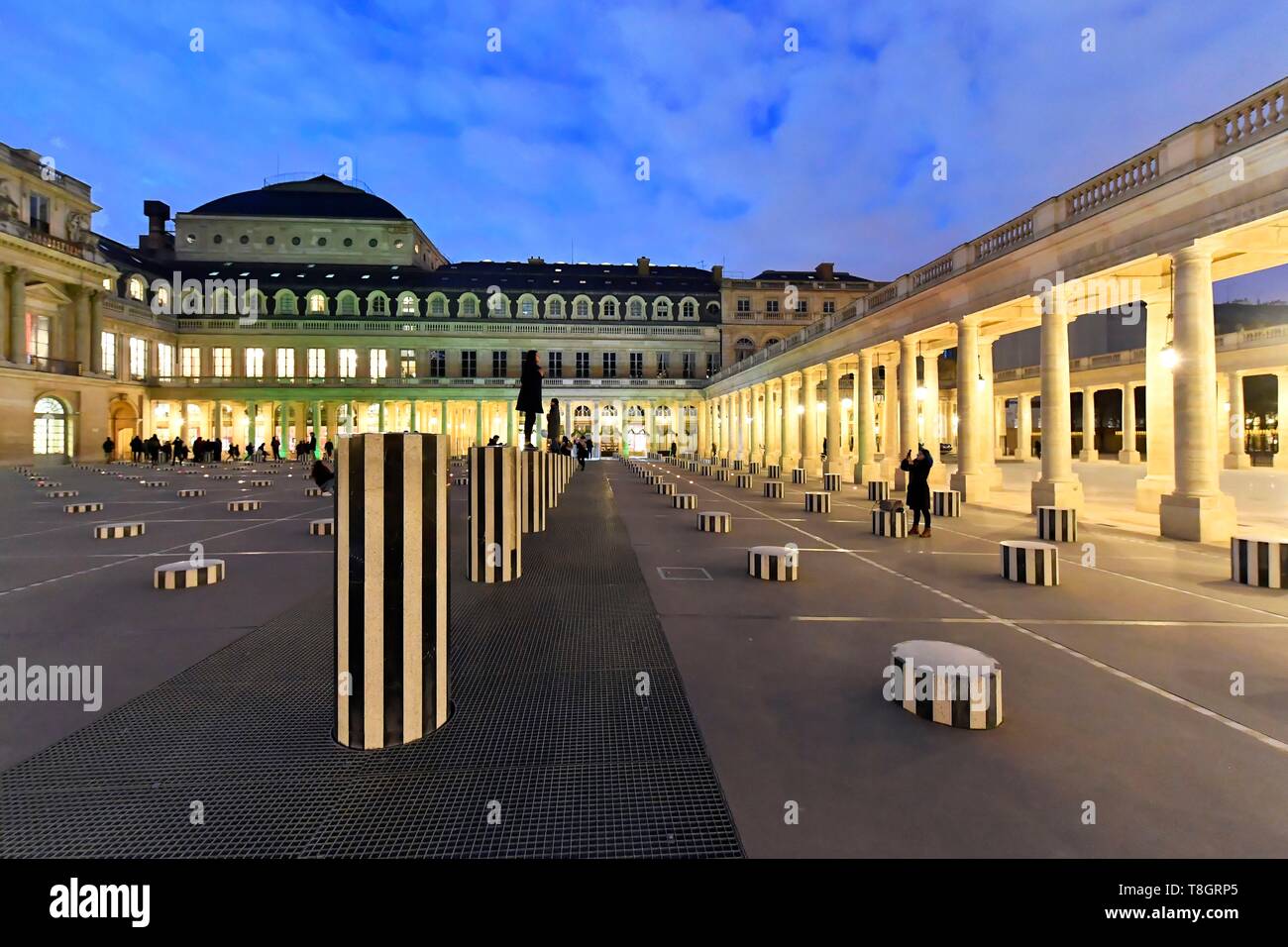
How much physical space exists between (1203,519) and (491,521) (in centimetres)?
1431

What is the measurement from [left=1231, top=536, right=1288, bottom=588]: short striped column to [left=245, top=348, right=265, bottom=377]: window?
74.6 meters

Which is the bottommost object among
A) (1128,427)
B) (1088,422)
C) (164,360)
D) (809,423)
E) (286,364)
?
(809,423)

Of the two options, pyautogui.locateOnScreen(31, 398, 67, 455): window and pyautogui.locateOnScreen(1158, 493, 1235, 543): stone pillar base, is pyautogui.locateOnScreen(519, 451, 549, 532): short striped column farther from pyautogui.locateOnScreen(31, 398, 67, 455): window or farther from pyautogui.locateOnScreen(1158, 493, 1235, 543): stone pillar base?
pyautogui.locateOnScreen(31, 398, 67, 455): window

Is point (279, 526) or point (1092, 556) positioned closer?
point (1092, 556)

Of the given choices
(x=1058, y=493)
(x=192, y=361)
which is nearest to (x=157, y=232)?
(x=192, y=361)

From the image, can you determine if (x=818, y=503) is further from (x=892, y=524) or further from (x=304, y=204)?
(x=304, y=204)

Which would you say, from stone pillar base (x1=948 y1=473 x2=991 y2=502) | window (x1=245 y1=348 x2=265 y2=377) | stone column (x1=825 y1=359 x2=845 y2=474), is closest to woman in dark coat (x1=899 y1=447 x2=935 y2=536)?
stone pillar base (x1=948 y1=473 x2=991 y2=502)

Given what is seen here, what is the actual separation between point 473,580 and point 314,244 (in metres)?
77.1

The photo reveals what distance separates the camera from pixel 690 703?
4.55 meters

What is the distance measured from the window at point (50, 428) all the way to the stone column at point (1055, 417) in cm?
5537

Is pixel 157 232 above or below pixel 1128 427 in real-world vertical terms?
above

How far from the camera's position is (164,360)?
60.9m
